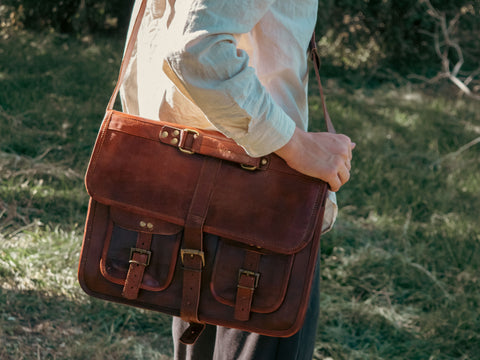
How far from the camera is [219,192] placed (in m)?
1.27

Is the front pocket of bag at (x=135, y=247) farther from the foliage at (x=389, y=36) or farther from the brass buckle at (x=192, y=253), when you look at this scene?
the foliage at (x=389, y=36)

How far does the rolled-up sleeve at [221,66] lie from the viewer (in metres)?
1.04

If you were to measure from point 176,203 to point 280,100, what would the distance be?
319 mm

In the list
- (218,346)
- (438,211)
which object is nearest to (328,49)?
(438,211)

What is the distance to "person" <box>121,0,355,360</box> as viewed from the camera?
3.44 ft

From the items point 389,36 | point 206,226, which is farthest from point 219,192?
point 389,36

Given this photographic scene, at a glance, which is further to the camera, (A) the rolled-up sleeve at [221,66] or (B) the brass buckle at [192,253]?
(B) the brass buckle at [192,253]

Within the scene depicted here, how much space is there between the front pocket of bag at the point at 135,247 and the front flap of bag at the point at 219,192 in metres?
0.03

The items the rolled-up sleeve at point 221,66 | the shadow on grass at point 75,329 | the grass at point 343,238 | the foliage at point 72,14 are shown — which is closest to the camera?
the rolled-up sleeve at point 221,66

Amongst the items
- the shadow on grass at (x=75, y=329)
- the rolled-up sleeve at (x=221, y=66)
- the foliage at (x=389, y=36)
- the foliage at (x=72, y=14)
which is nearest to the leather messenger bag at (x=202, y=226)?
the rolled-up sleeve at (x=221, y=66)

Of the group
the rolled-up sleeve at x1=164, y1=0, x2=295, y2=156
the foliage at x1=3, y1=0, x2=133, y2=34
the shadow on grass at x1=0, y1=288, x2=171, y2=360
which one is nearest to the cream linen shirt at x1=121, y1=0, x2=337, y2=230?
the rolled-up sleeve at x1=164, y1=0, x2=295, y2=156

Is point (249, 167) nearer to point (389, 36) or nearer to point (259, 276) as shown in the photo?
point (259, 276)

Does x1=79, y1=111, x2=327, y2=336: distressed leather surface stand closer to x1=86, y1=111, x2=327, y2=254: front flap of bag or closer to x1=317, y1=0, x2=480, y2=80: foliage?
x1=86, y1=111, x2=327, y2=254: front flap of bag

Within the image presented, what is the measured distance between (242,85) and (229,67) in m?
0.04
